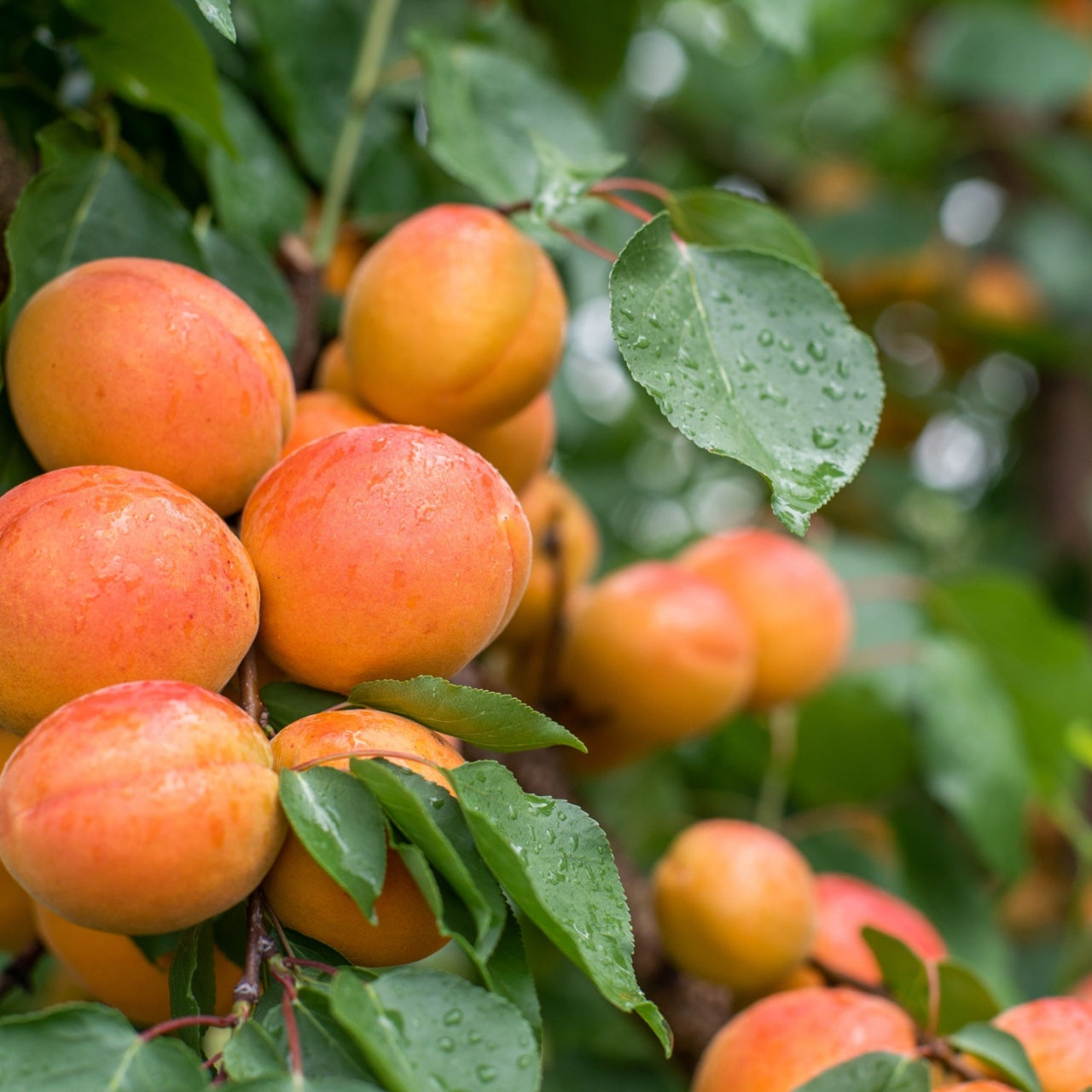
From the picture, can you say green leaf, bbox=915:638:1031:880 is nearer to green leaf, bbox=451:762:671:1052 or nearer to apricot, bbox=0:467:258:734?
green leaf, bbox=451:762:671:1052

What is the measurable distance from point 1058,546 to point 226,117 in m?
1.22

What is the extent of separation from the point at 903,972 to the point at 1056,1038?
7 centimetres

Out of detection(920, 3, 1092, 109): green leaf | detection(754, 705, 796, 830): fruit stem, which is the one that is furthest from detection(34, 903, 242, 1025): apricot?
detection(920, 3, 1092, 109): green leaf

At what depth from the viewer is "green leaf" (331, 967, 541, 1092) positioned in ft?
1.17

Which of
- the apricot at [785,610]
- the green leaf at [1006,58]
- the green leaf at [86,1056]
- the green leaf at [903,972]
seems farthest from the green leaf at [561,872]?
the green leaf at [1006,58]

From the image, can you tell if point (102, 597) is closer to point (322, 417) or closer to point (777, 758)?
point (322, 417)

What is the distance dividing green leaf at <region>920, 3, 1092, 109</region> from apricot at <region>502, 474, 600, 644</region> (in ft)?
3.19

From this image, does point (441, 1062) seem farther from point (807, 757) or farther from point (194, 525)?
point (807, 757)

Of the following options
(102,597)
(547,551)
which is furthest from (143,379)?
(547,551)

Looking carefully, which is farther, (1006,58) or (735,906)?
(1006,58)

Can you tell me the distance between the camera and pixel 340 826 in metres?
0.38

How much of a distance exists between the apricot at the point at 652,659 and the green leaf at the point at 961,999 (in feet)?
0.86

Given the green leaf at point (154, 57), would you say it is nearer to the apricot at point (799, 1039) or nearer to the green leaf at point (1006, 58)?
the apricot at point (799, 1039)

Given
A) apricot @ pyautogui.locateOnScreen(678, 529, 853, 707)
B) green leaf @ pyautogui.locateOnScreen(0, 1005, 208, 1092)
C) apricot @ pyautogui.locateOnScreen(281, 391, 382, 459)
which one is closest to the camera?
green leaf @ pyautogui.locateOnScreen(0, 1005, 208, 1092)
